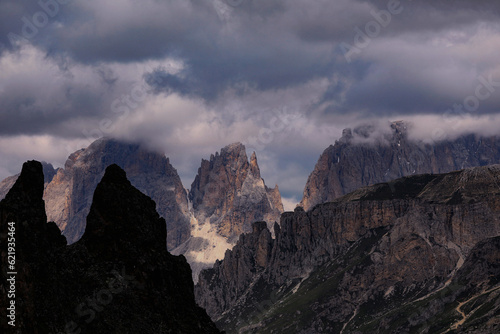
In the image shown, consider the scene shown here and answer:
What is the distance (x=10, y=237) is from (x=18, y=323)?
38.8 feet

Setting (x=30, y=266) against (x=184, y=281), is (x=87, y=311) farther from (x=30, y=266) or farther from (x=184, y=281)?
(x=184, y=281)

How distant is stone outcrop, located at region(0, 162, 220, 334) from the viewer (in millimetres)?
99375

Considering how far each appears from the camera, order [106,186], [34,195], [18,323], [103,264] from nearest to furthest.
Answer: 1. [18,323]
2. [34,195]
3. [103,264]
4. [106,186]

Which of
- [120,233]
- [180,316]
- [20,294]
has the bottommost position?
[180,316]

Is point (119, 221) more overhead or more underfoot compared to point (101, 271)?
more overhead

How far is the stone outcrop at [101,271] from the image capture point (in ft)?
326

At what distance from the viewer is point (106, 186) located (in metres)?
126

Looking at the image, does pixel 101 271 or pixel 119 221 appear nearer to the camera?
pixel 101 271

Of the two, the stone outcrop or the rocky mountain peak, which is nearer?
the stone outcrop

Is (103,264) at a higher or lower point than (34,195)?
lower

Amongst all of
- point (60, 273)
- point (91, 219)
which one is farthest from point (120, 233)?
point (60, 273)

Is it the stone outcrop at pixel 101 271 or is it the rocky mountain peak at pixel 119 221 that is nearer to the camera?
the stone outcrop at pixel 101 271

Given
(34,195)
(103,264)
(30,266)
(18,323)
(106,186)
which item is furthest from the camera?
(106,186)

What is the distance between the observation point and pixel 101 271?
116m
